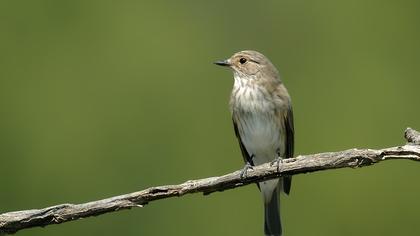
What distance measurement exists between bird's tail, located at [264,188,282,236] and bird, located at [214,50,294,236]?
0.40m

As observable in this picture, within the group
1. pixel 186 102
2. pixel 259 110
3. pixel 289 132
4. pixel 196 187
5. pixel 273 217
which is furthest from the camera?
pixel 186 102

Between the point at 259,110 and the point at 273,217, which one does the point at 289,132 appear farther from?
the point at 273,217

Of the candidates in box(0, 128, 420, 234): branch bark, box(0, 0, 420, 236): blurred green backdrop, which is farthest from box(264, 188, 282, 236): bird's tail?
box(0, 128, 420, 234): branch bark

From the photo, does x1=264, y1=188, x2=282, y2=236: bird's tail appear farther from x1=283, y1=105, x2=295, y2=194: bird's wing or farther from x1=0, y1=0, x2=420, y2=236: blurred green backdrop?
x1=0, y1=0, x2=420, y2=236: blurred green backdrop

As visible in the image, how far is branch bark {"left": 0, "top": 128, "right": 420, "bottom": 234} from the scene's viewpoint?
4.96 metres

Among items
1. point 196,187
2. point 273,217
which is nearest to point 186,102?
point 273,217

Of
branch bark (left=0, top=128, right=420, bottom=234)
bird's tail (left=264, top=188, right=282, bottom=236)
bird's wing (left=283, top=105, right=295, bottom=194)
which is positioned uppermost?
bird's wing (left=283, top=105, right=295, bottom=194)

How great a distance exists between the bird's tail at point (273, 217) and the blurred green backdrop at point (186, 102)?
1432 mm

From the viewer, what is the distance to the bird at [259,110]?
670 cm

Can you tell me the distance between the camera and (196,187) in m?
5.19

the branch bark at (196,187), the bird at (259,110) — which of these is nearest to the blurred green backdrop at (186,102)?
the bird at (259,110)

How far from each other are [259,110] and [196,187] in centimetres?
161

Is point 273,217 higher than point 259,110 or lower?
lower

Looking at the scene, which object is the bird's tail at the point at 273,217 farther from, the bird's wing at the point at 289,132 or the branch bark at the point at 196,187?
the branch bark at the point at 196,187
